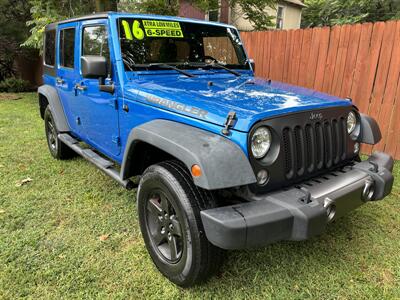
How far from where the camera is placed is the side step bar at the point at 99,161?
294cm

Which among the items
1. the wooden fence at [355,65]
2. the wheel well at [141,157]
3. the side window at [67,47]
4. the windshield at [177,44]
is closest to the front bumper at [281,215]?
the wheel well at [141,157]

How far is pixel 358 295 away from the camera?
2332 mm

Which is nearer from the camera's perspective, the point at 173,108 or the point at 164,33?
the point at 173,108

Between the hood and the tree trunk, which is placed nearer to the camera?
the hood

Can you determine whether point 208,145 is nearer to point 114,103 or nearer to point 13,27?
point 114,103

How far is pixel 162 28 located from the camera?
332 cm

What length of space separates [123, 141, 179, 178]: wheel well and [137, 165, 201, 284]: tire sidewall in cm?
33

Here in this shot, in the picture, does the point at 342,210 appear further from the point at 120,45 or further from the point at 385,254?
the point at 120,45

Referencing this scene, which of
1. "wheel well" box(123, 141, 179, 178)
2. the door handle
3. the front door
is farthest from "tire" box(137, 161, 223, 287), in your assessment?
the door handle

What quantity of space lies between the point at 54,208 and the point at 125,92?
154 cm

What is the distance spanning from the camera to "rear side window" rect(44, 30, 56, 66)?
473 cm

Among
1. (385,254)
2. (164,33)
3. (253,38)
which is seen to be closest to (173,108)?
(164,33)

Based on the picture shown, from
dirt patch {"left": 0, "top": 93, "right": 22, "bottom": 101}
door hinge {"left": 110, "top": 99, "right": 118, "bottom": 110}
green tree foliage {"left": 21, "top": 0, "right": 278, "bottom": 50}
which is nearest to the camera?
door hinge {"left": 110, "top": 99, "right": 118, "bottom": 110}

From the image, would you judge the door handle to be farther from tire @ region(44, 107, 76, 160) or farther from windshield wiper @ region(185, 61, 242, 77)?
windshield wiper @ region(185, 61, 242, 77)
